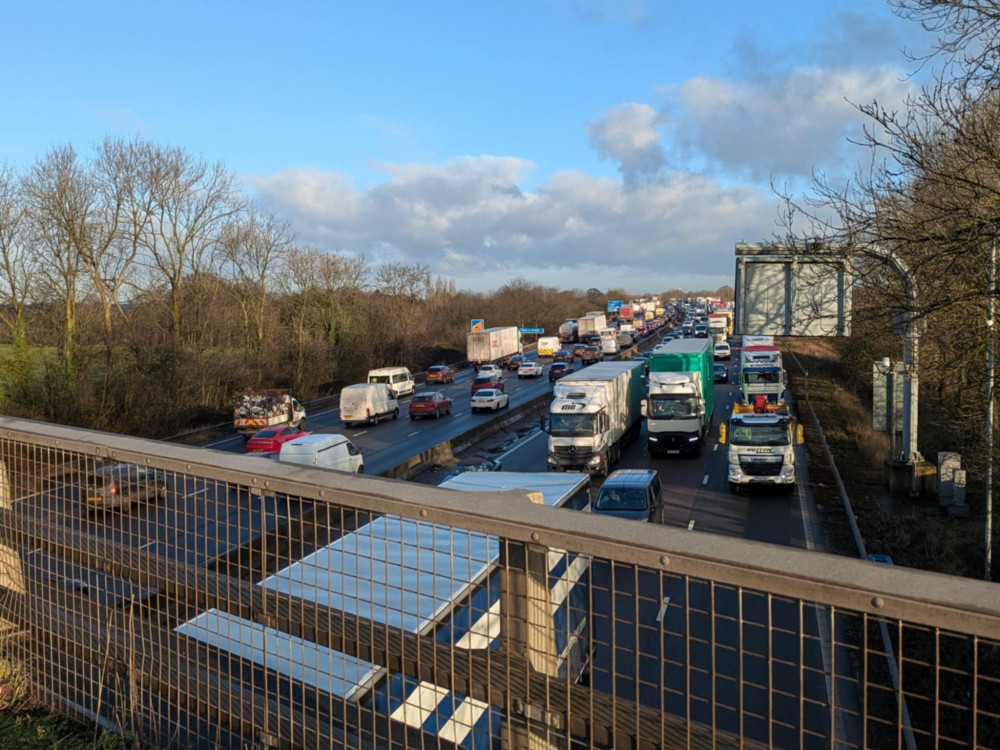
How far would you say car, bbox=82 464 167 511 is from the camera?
13.6 ft

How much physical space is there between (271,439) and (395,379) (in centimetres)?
2096

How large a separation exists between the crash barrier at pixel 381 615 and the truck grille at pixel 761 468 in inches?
755

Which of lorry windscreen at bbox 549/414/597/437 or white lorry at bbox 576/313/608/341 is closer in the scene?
lorry windscreen at bbox 549/414/597/437

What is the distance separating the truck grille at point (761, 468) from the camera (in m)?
22.8

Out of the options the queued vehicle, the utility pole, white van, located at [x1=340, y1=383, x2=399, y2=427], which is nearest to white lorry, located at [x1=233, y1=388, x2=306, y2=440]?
white van, located at [x1=340, y1=383, x2=399, y2=427]

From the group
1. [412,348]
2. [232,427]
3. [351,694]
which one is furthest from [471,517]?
[412,348]

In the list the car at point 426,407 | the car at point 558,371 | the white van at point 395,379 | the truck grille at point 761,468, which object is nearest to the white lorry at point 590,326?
the car at point 558,371

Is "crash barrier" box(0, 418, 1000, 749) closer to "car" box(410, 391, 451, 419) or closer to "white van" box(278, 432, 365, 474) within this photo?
"white van" box(278, 432, 365, 474)

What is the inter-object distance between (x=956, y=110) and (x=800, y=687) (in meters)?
11.2

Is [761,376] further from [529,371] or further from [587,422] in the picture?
[529,371]

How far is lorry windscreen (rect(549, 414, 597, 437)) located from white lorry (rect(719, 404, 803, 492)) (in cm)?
463

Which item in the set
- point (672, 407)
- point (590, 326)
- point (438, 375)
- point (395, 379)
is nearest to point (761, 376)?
point (672, 407)

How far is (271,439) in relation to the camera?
1137 inches

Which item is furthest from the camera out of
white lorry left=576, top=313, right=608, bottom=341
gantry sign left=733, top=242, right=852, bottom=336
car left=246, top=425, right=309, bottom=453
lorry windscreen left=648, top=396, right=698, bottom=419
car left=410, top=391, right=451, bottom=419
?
white lorry left=576, top=313, right=608, bottom=341
